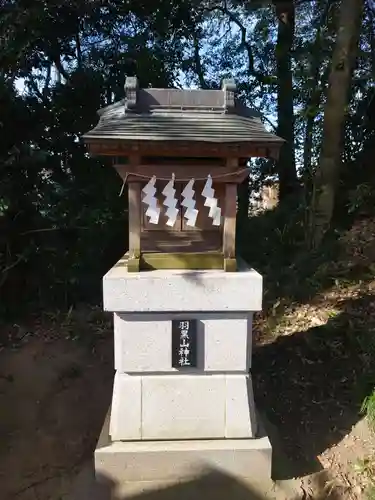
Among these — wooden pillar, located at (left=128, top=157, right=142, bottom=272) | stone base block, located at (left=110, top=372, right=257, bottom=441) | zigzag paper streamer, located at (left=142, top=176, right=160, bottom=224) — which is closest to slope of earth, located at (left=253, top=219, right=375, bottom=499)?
stone base block, located at (left=110, top=372, right=257, bottom=441)

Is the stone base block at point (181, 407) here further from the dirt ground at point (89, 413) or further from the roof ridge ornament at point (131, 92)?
the roof ridge ornament at point (131, 92)

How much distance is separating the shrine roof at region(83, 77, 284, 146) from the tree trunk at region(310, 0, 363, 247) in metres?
3.20

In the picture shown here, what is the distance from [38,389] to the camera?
4.48m

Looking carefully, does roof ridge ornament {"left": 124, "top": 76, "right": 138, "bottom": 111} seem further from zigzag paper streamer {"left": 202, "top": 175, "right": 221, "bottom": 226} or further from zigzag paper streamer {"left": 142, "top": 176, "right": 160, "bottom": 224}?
zigzag paper streamer {"left": 202, "top": 175, "right": 221, "bottom": 226}

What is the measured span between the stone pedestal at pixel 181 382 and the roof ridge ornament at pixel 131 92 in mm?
1228

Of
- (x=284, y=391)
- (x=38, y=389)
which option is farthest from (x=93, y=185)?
(x=284, y=391)

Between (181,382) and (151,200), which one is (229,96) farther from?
(181,382)

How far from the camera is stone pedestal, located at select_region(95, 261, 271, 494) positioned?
10.0 ft

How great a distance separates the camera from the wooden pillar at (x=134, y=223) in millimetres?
3074

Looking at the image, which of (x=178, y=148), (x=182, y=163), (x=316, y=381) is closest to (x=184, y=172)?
(x=182, y=163)

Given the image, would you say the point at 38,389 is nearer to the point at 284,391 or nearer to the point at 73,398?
the point at 73,398

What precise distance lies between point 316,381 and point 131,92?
3215 millimetres

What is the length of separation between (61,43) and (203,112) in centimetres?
414

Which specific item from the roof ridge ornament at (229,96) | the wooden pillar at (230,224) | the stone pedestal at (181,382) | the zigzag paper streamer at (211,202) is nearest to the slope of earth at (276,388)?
the stone pedestal at (181,382)
